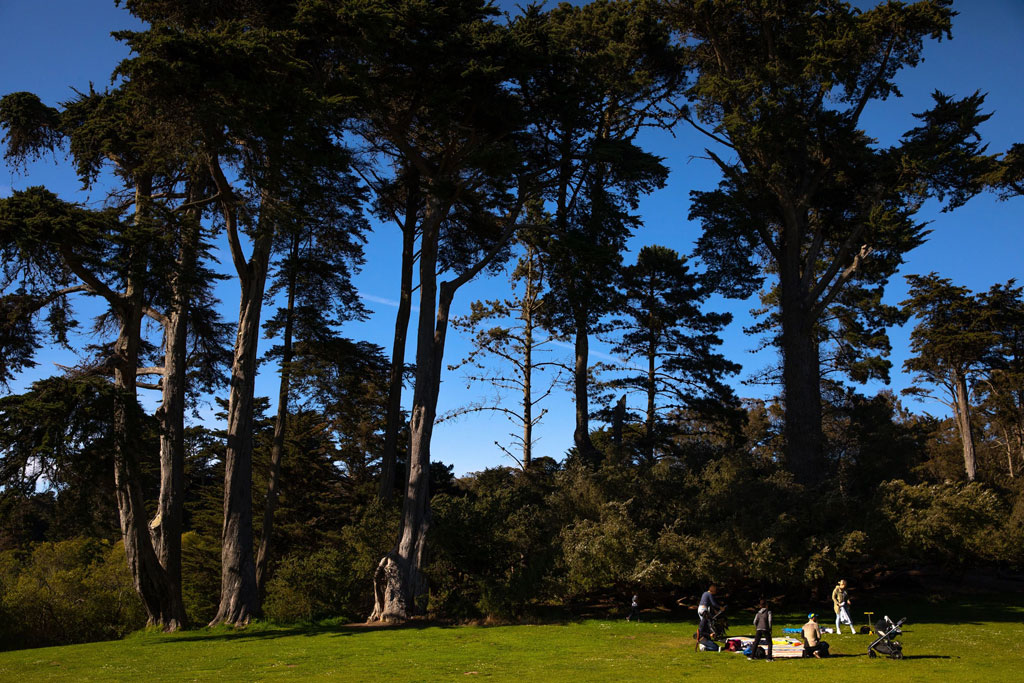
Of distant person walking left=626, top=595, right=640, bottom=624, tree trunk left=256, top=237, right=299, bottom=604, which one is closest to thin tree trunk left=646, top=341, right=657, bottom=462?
distant person walking left=626, top=595, right=640, bottom=624

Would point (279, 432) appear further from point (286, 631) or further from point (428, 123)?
point (428, 123)

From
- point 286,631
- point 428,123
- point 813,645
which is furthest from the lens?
point 428,123

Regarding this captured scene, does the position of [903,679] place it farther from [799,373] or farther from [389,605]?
[799,373]

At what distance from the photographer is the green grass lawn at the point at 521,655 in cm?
1278

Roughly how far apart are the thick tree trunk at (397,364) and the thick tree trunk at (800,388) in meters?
A: 14.1

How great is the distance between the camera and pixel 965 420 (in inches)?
1495

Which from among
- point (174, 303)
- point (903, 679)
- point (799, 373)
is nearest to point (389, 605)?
point (174, 303)

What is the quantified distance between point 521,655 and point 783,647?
5214 millimetres

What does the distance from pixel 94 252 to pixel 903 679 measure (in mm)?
20087

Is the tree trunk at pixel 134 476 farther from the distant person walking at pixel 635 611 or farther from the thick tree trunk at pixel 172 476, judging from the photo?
the distant person walking at pixel 635 611

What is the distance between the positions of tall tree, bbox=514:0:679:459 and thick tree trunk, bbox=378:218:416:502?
5.28m

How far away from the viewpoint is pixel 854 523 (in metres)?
21.6

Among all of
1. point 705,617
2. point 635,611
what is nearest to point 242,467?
point 635,611

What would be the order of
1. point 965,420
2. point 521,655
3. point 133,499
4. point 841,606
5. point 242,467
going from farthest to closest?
point 965,420 < point 242,467 < point 133,499 < point 841,606 < point 521,655
